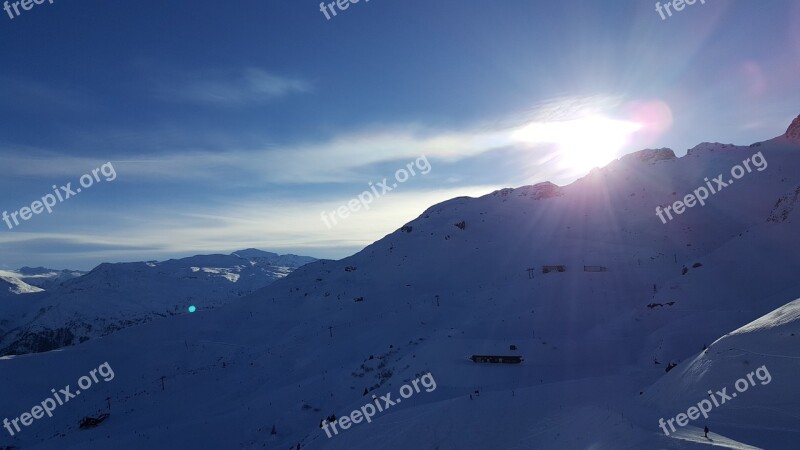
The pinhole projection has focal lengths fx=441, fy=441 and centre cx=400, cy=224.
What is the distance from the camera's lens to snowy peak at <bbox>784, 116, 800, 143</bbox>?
7184cm

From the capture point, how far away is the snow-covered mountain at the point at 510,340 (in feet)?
58.1

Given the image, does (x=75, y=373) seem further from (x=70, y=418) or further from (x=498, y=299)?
(x=498, y=299)

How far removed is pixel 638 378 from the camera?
A: 2469 cm

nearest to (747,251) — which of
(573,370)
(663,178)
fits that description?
(573,370)

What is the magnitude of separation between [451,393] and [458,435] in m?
9.60
